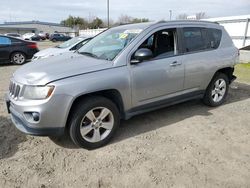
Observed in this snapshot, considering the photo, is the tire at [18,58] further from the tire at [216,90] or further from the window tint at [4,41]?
the tire at [216,90]

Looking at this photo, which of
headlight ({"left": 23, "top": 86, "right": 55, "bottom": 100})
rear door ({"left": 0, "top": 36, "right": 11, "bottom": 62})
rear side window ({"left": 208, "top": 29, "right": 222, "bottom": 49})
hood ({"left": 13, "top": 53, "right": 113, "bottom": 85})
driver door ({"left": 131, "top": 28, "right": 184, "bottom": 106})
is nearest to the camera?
headlight ({"left": 23, "top": 86, "right": 55, "bottom": 100})

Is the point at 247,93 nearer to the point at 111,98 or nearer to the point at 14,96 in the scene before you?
the point at 111,98

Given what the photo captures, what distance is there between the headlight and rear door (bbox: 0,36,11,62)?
8.94 metres

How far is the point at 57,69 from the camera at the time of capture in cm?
337

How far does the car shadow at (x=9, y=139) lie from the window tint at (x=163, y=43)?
2576mm

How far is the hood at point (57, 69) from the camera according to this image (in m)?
3.18

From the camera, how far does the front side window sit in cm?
417

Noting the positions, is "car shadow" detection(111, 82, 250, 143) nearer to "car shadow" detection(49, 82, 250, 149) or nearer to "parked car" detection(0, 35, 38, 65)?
"car shadow" detection(49, 82, 250, 149)

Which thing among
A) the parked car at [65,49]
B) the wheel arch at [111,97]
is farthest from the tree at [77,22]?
the wheel arch at [111,97]

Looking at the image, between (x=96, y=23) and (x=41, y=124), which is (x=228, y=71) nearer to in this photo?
(x=41, y=124)

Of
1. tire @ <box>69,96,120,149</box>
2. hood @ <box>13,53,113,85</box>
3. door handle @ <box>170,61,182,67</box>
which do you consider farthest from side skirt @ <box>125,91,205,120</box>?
hood @ <box>13,53,113,85</box>

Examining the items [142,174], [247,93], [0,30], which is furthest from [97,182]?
[0,30]

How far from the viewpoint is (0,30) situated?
7050 centimetres

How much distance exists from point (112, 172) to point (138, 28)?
2.41m
